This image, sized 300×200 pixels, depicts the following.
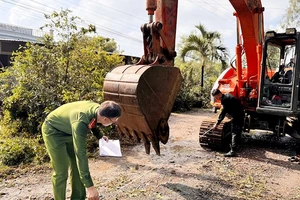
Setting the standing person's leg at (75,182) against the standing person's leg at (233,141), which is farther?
the standing person's leg at (233,141)

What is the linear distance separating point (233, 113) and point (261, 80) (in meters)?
0.89

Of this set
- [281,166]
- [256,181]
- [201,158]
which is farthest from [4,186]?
[281,166]

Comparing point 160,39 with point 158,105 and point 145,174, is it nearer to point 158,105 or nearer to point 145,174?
point 158,105

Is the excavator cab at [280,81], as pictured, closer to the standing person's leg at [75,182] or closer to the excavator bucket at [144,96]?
the excavator bucket at [144,96]

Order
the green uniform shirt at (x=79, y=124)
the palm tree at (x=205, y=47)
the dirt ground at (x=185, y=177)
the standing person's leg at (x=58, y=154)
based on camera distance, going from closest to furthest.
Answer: the green uniform shirt at (x=79, y=124)
the standing person's leg at (x=58, y=154)
the dirt ground at (x=185, y=177)
the palm tree at (x=205, y=47)

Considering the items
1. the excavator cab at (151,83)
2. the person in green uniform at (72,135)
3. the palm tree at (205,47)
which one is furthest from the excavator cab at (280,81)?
the palm tree at (205,47)

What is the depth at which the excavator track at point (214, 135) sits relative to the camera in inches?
259

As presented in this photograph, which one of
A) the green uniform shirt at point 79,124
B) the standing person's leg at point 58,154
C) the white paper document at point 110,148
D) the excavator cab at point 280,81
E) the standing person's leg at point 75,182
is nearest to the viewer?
the green uniform shirt at point 79,124

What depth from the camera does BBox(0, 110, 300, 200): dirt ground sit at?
439 centimetres

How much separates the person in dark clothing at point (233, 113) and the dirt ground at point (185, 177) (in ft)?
1.01

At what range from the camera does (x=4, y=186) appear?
4.63 m

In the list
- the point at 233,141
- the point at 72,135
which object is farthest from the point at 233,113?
the point at 72,135

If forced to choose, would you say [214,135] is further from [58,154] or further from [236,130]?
[58,154]

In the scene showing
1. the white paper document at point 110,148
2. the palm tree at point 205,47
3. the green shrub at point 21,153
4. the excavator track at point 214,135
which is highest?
the palm tree at point 205,47
